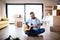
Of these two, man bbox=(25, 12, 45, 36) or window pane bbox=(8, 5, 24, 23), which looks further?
window pane bbox=(8, 5, 24, 23)

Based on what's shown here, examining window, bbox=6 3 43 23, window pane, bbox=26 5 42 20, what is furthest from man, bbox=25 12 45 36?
window pane, bbox=26 5 42 20

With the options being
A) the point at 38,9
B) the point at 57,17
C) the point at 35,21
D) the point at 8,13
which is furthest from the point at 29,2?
the point at 35,21

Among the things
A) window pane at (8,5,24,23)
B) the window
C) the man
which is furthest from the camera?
window pane at (8,5,24,23)

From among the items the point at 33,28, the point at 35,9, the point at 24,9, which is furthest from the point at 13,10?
the point at 33,28

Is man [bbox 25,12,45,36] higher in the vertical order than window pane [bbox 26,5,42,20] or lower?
lower

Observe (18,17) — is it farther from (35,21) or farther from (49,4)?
(35,21)

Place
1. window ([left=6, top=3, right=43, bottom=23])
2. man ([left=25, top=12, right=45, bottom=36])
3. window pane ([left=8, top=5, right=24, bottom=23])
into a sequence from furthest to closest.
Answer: window pane ([left=8, top=5, right=24, bottom=23])
window ([left=6, top=3, right=43, bottom=23])
man ([left=25, top=12, right=45, bottom=36])

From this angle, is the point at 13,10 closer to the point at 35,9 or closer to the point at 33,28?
the point at 35,9

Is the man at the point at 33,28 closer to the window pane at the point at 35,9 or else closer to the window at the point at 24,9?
the window at the point at 24,9

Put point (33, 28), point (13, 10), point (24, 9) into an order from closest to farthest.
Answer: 1. point (33, 28)
2. point (24, 9)
3. point (13, 10)

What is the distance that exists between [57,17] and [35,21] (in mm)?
3063

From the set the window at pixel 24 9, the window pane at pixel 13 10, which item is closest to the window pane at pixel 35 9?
the window at pixel 24 9

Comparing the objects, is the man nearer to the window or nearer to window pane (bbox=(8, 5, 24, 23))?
the window

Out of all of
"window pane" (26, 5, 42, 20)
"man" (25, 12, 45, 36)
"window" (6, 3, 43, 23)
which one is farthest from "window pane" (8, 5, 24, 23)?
"man" (25, 12, 45, 36)
